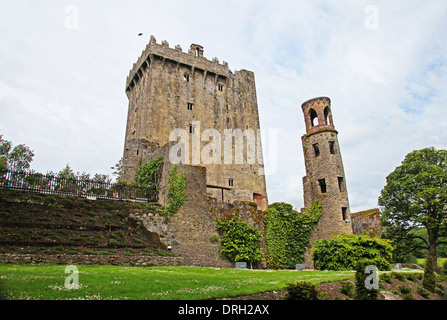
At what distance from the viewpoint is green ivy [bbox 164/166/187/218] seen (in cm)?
2212

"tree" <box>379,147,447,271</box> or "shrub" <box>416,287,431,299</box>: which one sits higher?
"tree" <box>379,147,447,271</box>

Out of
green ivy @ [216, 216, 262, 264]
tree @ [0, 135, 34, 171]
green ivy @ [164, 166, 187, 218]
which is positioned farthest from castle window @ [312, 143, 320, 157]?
tree @ [0, 135, 34, 171]

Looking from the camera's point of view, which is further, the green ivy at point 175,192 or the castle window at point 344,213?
the castle window at point 344,213

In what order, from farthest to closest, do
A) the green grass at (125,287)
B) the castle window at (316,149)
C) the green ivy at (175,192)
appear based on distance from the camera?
the castle window at (316,149)
the green ivy at (175,192)
the green grass at (125,287)

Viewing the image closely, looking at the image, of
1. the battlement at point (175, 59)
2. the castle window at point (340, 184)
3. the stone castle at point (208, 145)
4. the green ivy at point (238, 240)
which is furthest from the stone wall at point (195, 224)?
the battlement at point (175, 59)

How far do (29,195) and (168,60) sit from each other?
1006 inches

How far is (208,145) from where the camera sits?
39.5m

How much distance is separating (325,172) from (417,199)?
9.43 meters

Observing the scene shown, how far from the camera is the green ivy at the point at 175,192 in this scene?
72.6 feet

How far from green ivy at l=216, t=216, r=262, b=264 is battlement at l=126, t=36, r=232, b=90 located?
24082 mm

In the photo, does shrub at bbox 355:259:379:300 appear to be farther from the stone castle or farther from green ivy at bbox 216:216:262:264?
green ivy at bbox 216:216:262:264

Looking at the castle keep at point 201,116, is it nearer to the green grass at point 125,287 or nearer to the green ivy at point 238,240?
the green ivy at point 238,240

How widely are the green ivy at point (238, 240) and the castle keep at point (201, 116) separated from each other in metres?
12.2

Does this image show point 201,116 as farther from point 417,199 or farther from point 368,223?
point 417,199
